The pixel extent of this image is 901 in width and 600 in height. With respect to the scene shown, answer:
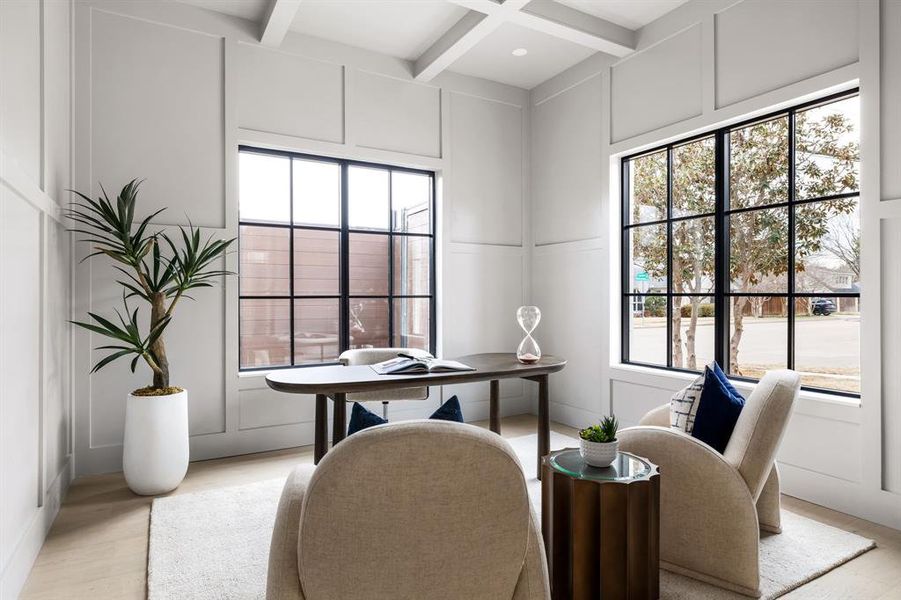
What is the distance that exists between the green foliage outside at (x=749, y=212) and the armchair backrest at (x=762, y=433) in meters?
1.28

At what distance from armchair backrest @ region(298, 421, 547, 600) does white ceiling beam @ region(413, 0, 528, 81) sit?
3.00 metres

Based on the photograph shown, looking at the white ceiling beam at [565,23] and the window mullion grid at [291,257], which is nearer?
the white ceiling beam at [565,23]

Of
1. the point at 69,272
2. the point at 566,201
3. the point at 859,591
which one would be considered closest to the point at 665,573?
the point at 859,591

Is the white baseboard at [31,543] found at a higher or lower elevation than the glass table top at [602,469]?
lower

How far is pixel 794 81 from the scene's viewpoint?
3.00 meters

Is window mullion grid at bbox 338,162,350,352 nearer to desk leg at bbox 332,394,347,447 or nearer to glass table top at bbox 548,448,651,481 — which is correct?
desk leg at bbox 332,394,347,447

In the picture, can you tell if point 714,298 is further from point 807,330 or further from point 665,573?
point 665,573

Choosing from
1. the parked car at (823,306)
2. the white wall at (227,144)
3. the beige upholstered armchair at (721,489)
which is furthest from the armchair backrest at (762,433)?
the white wall at (227,144)

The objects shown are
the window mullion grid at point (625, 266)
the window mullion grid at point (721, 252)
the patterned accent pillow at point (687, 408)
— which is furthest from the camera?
the window mullion grid at point (625, 266)

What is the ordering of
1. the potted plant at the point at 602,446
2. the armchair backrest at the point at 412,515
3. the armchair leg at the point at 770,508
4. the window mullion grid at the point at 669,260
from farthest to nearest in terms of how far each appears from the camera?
1. the window mullion grid at the point at 669,260
2. the armchair leg at the point at 770,508
3. the potted plant at the point at 602,446
4. the armchair backrest at the point at 412,515

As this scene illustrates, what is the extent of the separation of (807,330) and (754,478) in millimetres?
1442

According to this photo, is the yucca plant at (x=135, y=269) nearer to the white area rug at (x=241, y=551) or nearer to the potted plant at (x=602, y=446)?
the white area rug at (x=241, y=551)

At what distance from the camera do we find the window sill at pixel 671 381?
2828mm

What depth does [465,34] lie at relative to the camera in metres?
3.73
